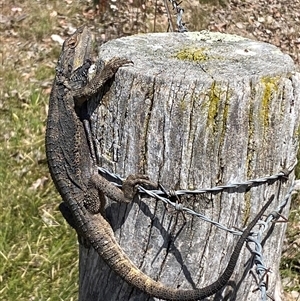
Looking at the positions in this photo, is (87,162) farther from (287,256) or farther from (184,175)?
(287,256)

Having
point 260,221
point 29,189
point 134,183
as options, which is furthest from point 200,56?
point 29,189

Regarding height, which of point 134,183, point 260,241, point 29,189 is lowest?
point 29,189

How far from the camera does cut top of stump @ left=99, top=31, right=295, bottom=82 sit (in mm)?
2281

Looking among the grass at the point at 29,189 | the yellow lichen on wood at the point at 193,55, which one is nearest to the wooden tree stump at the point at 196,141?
the yellow lichen on wood at the point at 193,55

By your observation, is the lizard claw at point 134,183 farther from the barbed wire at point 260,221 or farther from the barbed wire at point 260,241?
the barbed wire at point 260,241

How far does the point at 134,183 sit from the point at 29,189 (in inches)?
111

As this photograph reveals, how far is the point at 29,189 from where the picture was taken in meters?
5.04

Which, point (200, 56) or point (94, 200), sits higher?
point (200, 56)

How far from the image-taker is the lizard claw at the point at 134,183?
237 centimetres

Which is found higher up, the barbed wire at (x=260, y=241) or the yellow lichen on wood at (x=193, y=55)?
Result: the yellow lichen on wood at (x=193, y=55)

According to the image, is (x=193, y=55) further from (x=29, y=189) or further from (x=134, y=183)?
(x=29, y=189)

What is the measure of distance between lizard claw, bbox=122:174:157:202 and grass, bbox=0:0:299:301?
6.11ft

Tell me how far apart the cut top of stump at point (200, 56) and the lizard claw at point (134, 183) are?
374mm

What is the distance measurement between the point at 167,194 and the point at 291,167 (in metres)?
0.47
